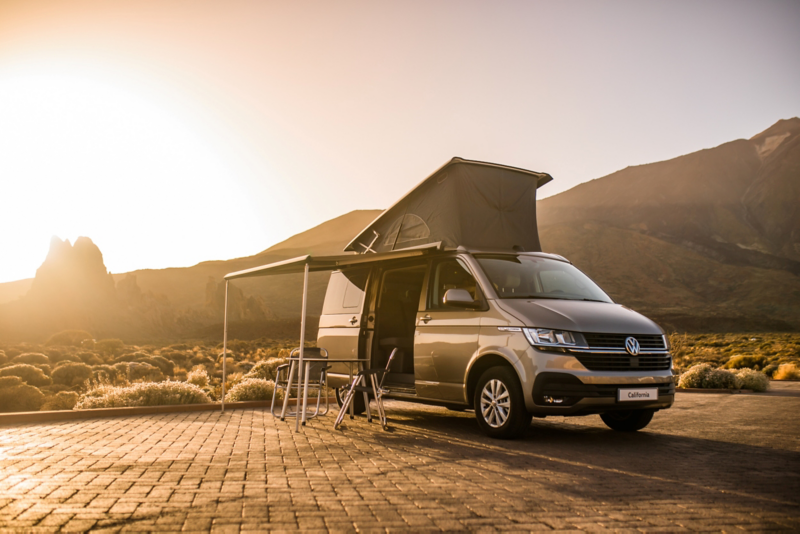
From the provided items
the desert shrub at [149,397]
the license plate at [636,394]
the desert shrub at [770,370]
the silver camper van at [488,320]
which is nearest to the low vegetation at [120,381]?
the desert shrub at [149,397]

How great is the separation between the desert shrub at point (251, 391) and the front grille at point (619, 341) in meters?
7.25

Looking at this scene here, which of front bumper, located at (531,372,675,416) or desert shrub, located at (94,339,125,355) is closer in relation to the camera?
front bumper, located at (531,372,675,416)

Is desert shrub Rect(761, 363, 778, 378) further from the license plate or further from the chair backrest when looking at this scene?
the chair backrest

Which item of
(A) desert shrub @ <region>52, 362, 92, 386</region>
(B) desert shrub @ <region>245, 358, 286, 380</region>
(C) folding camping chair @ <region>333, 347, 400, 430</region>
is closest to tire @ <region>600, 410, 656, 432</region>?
(C) folding camping chair @ <region>333, 347, 400, 430</region>

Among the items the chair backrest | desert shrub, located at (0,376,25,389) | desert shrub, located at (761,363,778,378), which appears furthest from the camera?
desert shrub, located at (761,363,778,378)

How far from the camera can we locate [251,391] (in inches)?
479

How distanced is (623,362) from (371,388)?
133 inches

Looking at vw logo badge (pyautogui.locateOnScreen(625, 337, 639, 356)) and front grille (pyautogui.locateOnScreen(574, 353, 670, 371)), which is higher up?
vw logo badge (pyautogui.locateOnScreen(625, 337, 639, 356))

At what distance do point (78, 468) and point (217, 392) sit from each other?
1138 cm

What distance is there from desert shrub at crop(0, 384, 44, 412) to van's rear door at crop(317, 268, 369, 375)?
32.4 feet

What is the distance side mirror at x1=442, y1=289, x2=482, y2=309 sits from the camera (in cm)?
748

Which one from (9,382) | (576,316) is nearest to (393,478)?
(576,316)

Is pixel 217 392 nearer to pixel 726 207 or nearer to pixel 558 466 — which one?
pixel 558 466

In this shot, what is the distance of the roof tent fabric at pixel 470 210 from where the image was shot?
881 centimetres
